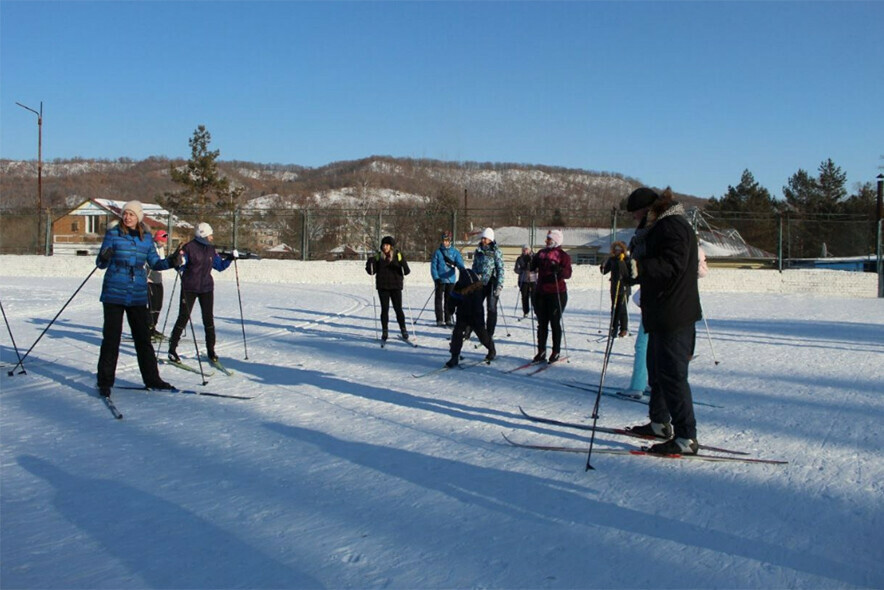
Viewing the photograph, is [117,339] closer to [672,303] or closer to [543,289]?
[543,289]

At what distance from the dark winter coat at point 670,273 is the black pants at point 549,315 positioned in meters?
3.89

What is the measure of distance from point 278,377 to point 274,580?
4986 mm

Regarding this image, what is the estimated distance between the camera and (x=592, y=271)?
26.6 meters

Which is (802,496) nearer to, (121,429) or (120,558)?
(120,558)

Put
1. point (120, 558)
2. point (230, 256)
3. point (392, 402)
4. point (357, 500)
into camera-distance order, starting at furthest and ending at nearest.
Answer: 1. point (230, 256)
2. point (392, 402)
3. point (357, 500)
4. point (120, 558)

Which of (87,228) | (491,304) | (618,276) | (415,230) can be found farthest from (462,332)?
(87,228)

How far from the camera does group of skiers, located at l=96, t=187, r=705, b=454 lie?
15.9ft

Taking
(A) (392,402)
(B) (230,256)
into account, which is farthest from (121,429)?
(B) (230,256)

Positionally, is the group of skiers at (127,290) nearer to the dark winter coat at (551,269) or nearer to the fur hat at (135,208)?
the fur hat at (135,208)

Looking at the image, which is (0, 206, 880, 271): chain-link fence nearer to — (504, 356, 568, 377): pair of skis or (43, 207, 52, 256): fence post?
(43, 207, 52, 256): fence post

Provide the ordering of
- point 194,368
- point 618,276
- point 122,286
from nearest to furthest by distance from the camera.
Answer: point 618,276
point 122,286
point 194,368

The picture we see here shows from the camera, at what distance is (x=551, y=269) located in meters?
8.77

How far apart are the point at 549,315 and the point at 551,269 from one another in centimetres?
60

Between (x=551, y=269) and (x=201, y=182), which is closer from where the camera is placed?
(x=551, y=269)
